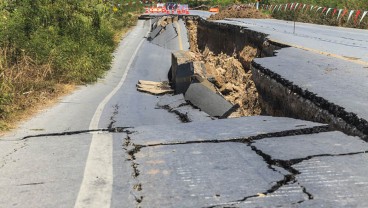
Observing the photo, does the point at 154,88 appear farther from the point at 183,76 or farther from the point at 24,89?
the point at 24,89

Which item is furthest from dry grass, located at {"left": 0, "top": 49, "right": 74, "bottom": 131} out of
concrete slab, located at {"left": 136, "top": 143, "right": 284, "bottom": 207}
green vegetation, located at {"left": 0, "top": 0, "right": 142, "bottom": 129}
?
concrete slab, located at {"left": 136, "top": 143, "right": 284, "bottom": 207}

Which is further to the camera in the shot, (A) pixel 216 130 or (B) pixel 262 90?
(B) pixel 262 90

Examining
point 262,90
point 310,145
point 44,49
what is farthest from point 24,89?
point 310,145

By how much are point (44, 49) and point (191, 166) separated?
1031 centimetres

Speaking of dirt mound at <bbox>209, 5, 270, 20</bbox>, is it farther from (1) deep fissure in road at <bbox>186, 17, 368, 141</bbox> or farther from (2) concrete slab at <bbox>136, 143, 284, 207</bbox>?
(2) concrete slab at <bbox>136, 143, 284, 207</bbox>

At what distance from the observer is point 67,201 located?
2.96 m

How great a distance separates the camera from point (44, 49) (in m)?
12.4

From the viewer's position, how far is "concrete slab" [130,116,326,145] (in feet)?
14.3

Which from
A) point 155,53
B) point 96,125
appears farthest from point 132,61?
point 96,125

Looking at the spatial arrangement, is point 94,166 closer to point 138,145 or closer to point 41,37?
point 138,145

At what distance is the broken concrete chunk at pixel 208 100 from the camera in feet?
26.5

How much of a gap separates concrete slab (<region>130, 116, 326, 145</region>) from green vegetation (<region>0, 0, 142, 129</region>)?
10.2ft

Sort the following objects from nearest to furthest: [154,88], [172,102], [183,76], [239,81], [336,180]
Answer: [336,180] → [172,102] → [183,76] → [239,81] → [154,88]

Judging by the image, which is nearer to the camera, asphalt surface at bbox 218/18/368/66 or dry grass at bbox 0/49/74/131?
dry grass at bbox 0/49/74/131
